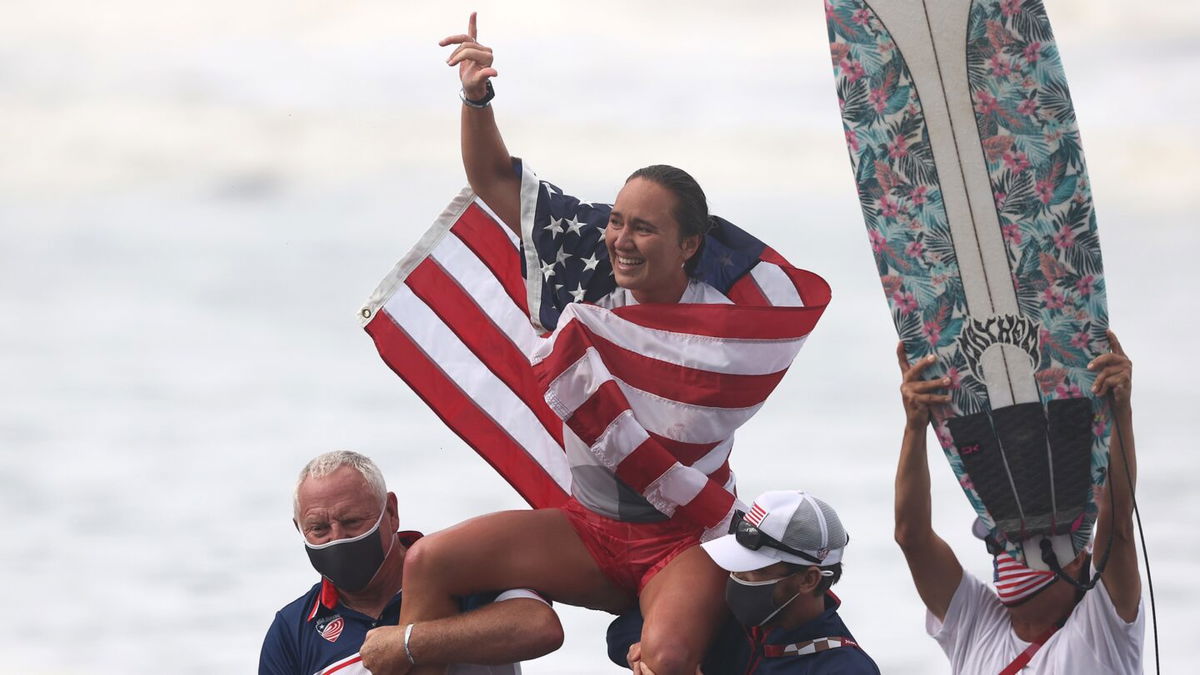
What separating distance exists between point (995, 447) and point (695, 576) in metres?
1.00

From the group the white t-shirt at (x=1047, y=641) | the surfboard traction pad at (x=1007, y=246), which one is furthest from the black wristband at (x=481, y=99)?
the white t-shirt at (x=1047, y=641)

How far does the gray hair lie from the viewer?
5.95 m

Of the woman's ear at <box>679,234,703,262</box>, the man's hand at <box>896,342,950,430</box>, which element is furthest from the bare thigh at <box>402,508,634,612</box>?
the man's hand at <box>896,342,950,430</box>

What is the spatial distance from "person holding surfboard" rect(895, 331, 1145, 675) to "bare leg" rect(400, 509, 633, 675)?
0.92 meters

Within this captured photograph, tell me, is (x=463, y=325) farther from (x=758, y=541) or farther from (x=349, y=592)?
(x=758, y=541)

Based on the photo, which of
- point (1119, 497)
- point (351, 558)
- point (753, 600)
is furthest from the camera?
A: point (351, 558)

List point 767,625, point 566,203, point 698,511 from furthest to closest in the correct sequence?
point 566,203 < point 698,511 < point 767,625

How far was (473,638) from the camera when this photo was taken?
5.49m

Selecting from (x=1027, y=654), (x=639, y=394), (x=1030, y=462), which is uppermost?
(x=639, y=394)

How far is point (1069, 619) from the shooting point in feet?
17.8

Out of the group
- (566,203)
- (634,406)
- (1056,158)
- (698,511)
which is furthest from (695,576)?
(1056,158)

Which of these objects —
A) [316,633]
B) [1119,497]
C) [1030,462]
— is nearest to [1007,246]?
[1030,462]

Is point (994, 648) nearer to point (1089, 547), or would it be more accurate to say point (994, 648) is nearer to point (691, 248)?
point (1089, 547)

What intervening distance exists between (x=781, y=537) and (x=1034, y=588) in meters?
0.88
